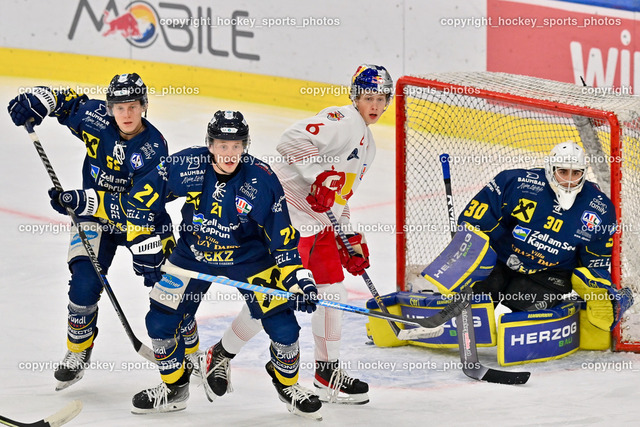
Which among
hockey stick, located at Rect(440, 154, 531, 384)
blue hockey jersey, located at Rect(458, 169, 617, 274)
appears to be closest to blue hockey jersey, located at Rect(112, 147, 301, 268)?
hockey stick, located at Rect(440, 154, 531, 384)

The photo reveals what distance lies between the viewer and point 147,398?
3688 millimetres

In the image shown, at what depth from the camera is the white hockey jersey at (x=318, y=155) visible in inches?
161

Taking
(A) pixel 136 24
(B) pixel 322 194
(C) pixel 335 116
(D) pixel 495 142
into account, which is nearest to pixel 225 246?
(B) pixel 322 194

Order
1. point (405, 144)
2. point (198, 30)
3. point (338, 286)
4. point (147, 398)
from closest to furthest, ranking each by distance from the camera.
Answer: point (147, 398) → point (338, 286) → point (405, 144) → point (198, 30)

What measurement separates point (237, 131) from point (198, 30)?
459 centimetres

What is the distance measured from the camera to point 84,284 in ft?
12.9

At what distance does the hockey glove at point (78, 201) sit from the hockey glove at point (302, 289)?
0.82 metres

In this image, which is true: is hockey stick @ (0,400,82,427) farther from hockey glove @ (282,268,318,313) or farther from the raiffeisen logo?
the raiffeisen logo

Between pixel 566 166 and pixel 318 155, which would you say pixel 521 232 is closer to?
pixel 566 166

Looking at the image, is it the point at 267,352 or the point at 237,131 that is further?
the point at 267,352

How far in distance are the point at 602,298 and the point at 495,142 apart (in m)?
2.11

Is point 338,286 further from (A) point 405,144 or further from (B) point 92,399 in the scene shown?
(A) point 405,144

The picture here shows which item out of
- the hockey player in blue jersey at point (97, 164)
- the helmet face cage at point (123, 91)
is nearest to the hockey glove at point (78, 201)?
the hockey player in blue jersey at point (97, 164)

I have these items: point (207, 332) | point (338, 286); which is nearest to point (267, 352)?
point (207, 332)
